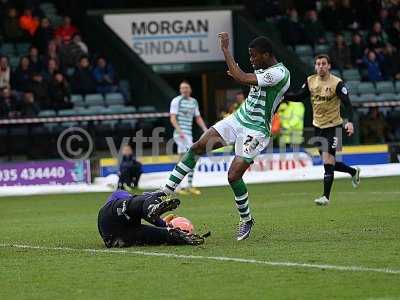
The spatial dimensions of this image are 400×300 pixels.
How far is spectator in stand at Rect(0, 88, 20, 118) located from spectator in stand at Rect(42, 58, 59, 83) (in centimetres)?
120

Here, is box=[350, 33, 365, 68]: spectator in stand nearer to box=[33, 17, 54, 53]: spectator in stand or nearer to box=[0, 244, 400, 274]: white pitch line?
box=[33, 17, 54, 53]: spectator in stand

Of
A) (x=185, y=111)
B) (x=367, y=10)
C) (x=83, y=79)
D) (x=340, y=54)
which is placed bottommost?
(x=185, y=111)

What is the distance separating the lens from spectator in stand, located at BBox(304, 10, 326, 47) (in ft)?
104

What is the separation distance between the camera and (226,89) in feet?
108

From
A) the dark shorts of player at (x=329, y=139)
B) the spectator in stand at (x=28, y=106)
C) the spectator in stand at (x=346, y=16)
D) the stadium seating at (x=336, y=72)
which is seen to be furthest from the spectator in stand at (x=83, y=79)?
the dark shorts of player at (x=329, y=139)

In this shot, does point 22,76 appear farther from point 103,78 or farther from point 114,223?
point 114,223

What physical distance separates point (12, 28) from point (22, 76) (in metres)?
2.40

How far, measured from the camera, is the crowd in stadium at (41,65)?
1022 inches

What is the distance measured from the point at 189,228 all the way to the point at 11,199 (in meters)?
11.1

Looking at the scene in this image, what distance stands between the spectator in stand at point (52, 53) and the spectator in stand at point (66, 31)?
844 millimetres

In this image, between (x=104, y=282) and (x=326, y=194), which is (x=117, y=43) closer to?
(x=326, y=194)

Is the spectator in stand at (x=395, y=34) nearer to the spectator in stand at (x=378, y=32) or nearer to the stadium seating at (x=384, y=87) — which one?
the spectator in stand at (x=378, y=32)

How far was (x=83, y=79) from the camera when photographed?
27.7m

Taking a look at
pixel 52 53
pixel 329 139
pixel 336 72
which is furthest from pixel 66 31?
pixel 329 139
